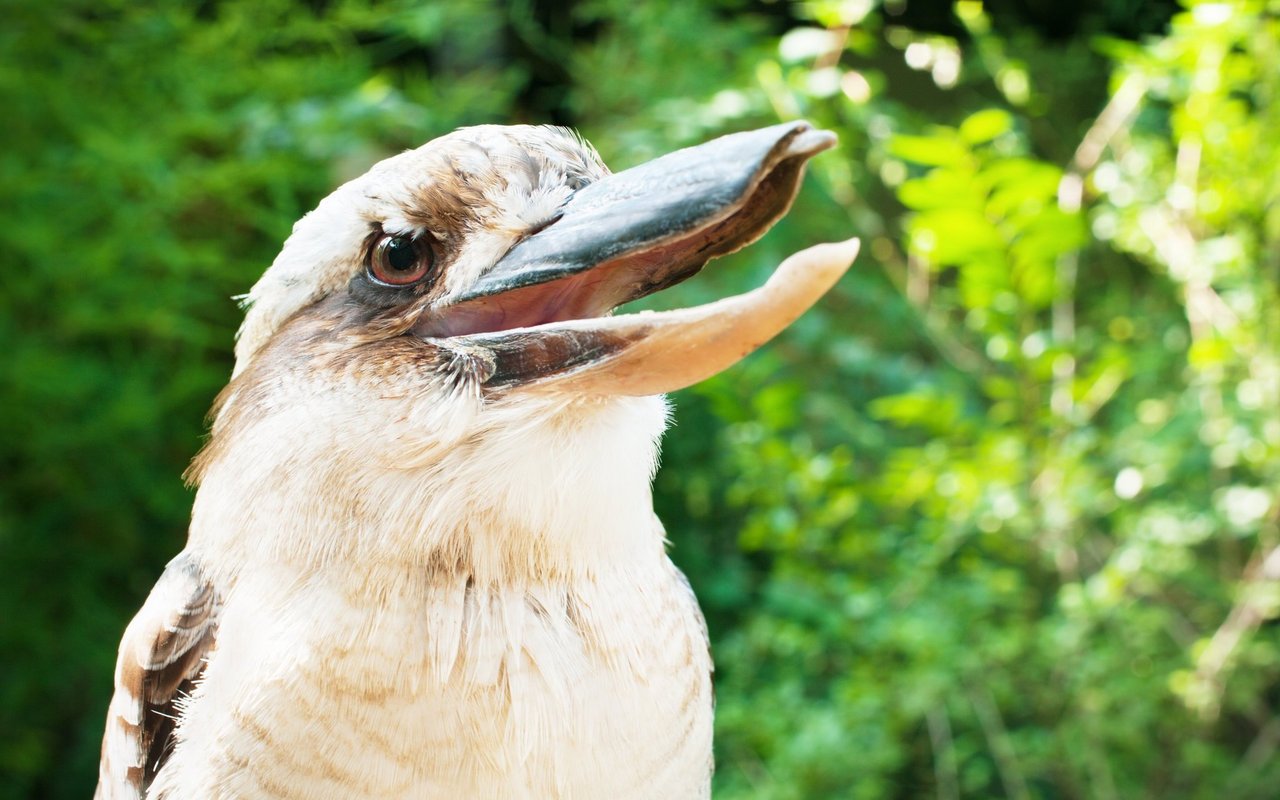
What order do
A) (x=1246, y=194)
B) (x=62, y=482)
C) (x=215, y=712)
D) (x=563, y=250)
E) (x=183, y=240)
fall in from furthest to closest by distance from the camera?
1. (x=183, y=240)
2. (x=62, y=482)
3. (x=1246, y=194)
4. (x=215, y=712)
5. (x=563, y=250)

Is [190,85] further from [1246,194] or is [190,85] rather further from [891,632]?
[1246,194]

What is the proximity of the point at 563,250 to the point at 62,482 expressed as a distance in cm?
239

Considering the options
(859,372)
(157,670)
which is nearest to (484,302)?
(157,670)

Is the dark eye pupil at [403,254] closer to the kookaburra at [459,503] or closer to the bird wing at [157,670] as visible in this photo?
the kookaburra at [459,503]

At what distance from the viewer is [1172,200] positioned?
2393 millimetres

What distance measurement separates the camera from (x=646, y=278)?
1018mm

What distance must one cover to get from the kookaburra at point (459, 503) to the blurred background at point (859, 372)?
112cm

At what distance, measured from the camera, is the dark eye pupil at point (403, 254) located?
1065mm

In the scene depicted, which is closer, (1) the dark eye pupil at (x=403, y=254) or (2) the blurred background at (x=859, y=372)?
(1) the dark eye pupil at (x=403, y=254)

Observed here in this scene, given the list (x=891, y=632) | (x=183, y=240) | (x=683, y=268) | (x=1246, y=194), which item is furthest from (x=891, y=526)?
(x=183, y=240)

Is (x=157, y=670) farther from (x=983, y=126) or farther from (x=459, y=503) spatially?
(x=983, y=126)

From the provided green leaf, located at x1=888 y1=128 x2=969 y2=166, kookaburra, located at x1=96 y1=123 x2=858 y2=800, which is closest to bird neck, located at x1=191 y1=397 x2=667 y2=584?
kookaburra, located at x1=96 y1=123 x2=858 y2=800

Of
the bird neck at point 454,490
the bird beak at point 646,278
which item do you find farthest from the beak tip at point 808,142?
the bird neck at point 454,490

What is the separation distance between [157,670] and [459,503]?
462 millimetres
